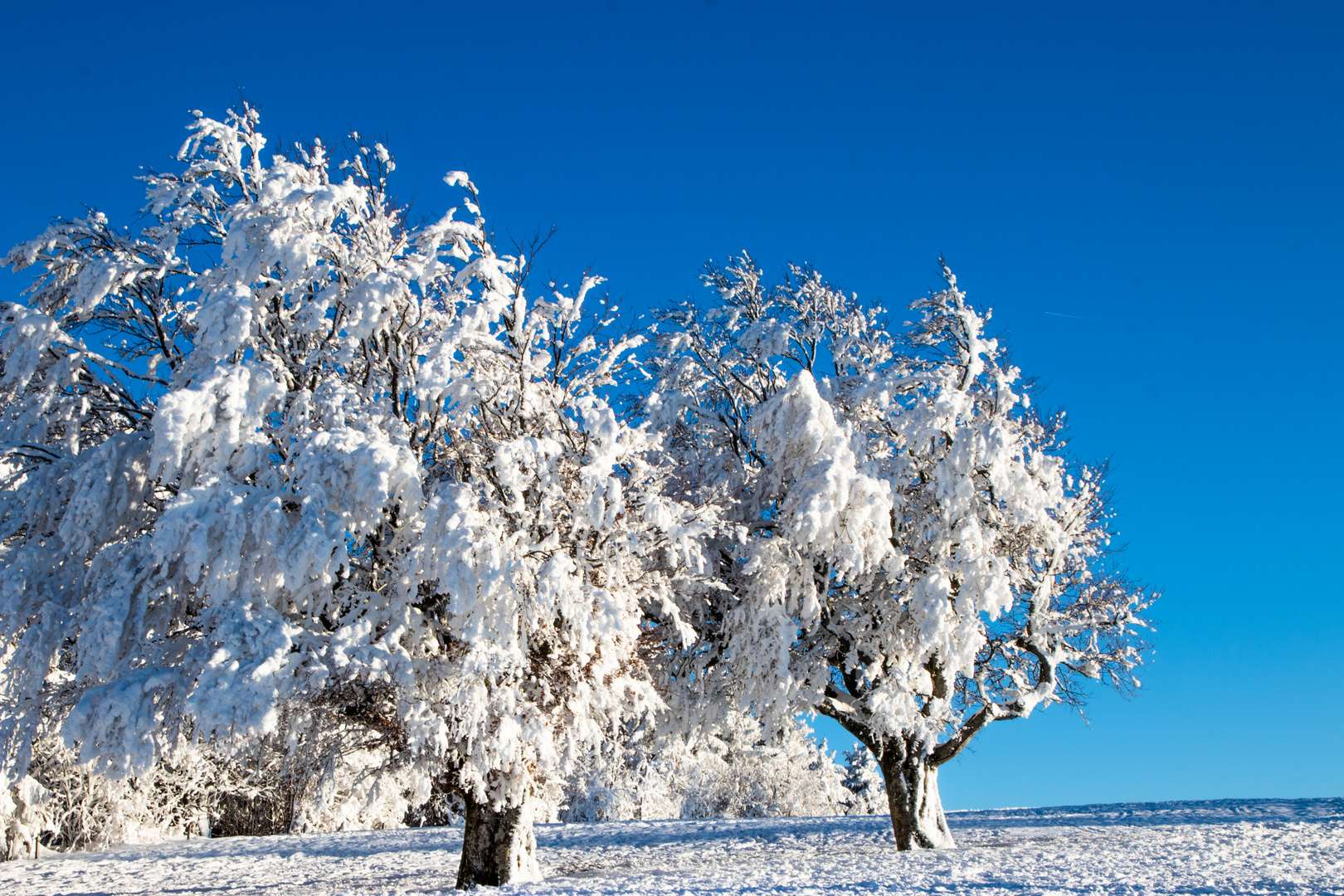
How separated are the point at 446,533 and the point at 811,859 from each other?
7.10 meters

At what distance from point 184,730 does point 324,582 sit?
1928mm

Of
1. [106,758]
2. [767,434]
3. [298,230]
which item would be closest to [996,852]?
[767,434]

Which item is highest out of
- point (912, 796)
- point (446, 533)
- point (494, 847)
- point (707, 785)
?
point (446, 533)

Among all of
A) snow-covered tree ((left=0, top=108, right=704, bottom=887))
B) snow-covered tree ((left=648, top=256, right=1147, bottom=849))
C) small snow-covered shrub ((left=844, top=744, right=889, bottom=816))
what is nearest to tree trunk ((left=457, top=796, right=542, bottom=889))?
snow-covered tree ((left=0, top=108, right=704, bottom=887))

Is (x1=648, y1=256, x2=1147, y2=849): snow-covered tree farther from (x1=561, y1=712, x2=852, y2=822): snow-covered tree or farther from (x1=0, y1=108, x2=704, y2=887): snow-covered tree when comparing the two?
(x1=561, y1=712, x2=852, y2=822): snow-covered tree

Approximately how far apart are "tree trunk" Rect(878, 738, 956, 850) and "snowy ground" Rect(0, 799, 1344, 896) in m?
0.47

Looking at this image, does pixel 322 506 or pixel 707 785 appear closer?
pixel 322 506

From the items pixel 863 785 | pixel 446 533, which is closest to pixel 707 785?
pixel 863 785

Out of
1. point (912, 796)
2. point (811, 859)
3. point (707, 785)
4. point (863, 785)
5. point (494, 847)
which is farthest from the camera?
point (863, 785)

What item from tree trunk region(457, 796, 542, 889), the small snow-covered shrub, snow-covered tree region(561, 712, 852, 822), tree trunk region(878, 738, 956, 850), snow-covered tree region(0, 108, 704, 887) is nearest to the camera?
snow-covered tree region(0, 108, 704, 887)

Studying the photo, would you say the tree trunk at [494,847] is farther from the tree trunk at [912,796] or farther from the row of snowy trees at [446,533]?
the tree trunk at [912,796]

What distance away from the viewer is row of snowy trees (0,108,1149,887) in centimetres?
903

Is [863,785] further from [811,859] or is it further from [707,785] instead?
[811,859]

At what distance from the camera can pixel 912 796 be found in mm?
13969
